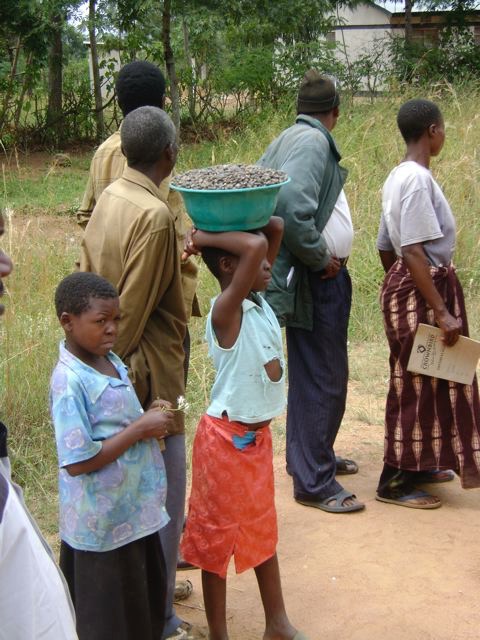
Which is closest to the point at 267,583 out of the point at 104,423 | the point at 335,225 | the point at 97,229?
the point at 104,423

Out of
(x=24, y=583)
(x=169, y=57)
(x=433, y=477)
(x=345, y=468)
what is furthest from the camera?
(x=169, y=57)

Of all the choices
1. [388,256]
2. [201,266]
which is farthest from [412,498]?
[201,266]

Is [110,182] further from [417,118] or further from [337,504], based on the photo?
[337,504]

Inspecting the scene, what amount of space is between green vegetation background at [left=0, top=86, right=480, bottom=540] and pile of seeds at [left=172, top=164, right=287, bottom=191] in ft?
5.83

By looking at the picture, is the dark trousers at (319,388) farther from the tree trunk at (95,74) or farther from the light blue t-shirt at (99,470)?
the tree trunk at (95,74)

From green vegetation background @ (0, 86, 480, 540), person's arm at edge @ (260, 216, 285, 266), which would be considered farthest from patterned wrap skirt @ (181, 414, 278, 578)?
green vegetation background @ (0, 86, 480, 540)

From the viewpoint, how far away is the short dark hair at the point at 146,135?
106 inches

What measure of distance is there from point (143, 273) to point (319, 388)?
1601 millimetres

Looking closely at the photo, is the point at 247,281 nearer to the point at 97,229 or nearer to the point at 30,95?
the point at 97,229

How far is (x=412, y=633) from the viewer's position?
3039mm

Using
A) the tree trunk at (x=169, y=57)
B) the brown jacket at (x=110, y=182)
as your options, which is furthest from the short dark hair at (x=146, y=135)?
the tree trunk at (x=169, y=57)

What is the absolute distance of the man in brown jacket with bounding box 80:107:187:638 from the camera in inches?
102

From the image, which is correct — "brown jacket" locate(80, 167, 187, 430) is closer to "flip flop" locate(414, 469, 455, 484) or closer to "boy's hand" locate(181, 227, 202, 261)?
"boy's hand" locate(181, 227, 202, 261)

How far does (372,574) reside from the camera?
3.42 m
